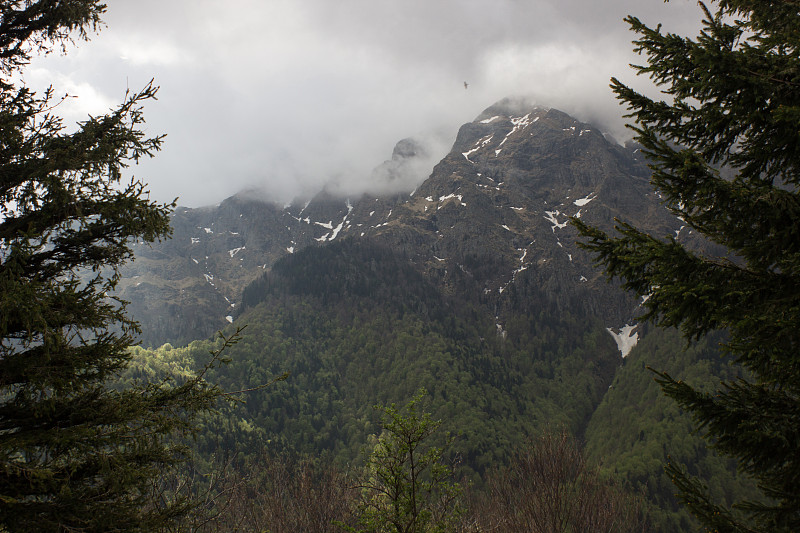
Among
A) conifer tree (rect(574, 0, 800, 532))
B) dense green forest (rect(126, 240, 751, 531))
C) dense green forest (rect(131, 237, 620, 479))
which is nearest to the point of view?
conifer tree (rect(574, 0, 800, 532))

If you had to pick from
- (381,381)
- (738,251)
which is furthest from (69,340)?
(381,381)

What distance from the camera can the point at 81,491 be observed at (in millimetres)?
5246

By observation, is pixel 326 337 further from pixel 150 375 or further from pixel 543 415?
pixel 543 415

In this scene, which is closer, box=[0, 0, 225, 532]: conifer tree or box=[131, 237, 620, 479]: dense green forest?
box=[0, 0, 225, 532]: conifer tree

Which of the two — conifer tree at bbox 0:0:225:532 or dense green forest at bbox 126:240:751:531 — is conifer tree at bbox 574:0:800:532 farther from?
dense green forest at bbox 126:240:751:531

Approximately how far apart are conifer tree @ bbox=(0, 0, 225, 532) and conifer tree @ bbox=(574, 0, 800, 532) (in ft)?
21.1

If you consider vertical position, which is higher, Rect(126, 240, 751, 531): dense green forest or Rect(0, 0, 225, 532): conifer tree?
Rect(0, 0, 225, 532): conifer tree

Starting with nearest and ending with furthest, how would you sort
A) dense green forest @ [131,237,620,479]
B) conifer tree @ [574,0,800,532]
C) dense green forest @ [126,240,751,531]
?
conifer tree @ [574,0,800,532]
dense green forest @ [126,240,751,531]
dense green forest @ [131,237,620,479]

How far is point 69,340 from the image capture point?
5.57 meters

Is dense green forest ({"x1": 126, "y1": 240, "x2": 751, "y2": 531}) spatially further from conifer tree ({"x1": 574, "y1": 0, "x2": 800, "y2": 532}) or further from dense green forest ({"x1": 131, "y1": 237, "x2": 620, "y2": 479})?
conifer tree ({"x1": 574, "y1": 0, "x2": 800, "y2": 532})

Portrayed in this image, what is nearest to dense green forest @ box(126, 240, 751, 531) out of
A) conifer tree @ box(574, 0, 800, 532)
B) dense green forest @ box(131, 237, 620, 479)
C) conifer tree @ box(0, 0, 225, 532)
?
dense green forest @ box(131, 237, 620, 479)

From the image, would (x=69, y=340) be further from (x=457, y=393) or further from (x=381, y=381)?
(x=381, y=381)

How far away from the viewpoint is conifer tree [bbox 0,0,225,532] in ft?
16.0

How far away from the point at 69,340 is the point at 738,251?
874 centimetres
